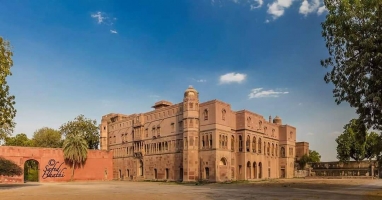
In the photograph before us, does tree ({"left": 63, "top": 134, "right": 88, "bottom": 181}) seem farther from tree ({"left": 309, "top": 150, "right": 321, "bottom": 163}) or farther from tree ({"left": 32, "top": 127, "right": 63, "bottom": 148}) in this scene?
tree ({"left": 309, "top": 150, "right": 321, "bottom": 163})

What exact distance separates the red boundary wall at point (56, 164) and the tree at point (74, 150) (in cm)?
103

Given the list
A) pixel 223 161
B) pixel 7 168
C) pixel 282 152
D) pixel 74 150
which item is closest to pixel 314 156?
pixel 282 152

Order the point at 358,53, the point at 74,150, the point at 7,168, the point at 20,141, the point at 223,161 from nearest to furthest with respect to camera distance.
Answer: the point at 358,53 < the point at 7,168 < the point at 223,161 < the point at 74,150 < the point at 20,141

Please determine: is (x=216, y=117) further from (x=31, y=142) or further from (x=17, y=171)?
(x=31, y=142)

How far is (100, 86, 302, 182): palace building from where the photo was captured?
2160 inches

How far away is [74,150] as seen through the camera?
65188mm

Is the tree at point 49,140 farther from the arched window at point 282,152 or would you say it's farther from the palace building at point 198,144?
the arched window at point 282,152

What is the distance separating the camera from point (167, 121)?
6172 cm

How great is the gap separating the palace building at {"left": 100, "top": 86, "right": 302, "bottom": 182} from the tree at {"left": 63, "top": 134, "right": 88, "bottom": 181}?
8958 mm

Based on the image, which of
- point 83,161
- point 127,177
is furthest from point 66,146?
point 127,177

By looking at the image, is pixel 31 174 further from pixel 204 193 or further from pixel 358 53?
pixel 358 53

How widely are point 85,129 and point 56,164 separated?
66.1 ft

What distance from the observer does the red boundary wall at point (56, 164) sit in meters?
58.8

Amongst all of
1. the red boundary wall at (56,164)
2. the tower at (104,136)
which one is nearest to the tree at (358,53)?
the red boundary wall at (56,164)
